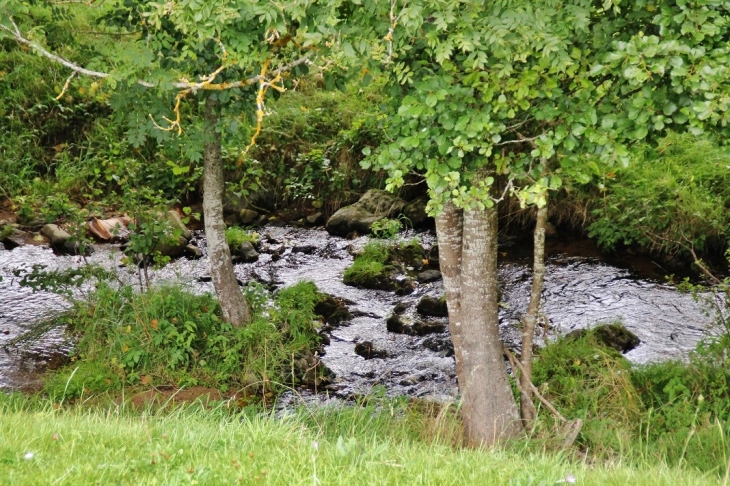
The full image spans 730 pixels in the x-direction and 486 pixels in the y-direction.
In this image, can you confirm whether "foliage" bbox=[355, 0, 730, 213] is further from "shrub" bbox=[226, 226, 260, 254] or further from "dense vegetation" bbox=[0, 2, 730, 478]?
"shrub" bbox=[226, 226, 260, 254]

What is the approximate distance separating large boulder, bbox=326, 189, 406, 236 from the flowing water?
32 centimetres

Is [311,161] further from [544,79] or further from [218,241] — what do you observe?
[544,79]

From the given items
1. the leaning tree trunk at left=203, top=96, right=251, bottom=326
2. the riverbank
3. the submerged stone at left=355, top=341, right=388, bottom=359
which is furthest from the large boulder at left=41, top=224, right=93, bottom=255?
the riverbank

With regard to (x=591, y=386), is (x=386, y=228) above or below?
above

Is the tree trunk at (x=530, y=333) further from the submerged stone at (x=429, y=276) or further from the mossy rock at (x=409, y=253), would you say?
the mossy rock at (x=409, y=253)

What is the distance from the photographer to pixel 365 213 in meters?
13.4

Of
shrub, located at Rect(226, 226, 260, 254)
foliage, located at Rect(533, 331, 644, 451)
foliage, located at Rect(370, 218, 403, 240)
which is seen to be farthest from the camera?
foliage, located at Rect(370, 218, 403, 240)

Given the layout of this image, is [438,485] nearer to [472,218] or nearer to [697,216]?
[472,218]

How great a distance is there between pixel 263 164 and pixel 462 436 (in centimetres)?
926

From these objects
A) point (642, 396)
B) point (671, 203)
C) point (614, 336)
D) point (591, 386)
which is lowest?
point (642, 396)

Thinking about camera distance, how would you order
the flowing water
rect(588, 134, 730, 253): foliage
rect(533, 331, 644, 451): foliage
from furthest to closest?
rect(588, 134, 730, 253): foliage, the flowing water, rect(533, 331, 644, 451): foliage

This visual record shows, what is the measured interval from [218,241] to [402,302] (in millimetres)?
3140

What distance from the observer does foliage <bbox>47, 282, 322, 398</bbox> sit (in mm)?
7863

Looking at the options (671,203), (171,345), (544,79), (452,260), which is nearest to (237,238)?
(171,345)
